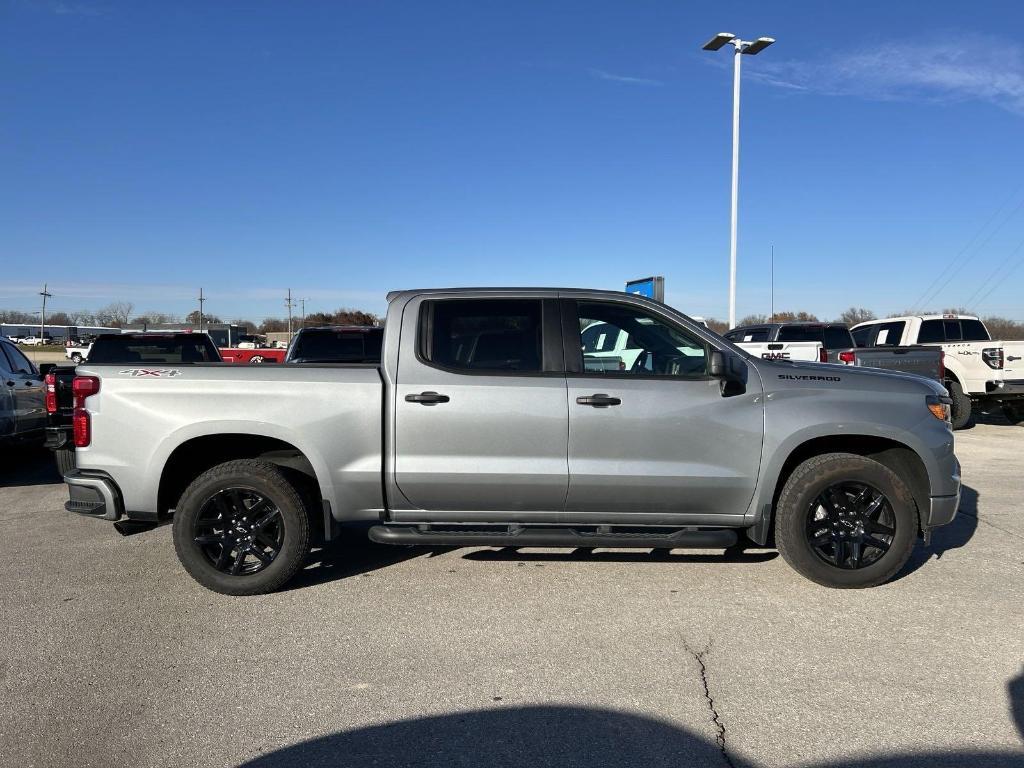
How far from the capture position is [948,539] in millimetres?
5980

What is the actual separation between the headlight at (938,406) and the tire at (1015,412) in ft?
31.3

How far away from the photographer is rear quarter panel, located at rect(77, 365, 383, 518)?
15.1 ft

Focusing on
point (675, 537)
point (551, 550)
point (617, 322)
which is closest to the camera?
point (675, 537)

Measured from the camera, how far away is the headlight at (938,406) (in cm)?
480

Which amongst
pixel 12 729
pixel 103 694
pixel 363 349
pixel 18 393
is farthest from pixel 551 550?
pixel 18 393

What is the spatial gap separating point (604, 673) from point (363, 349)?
720cm

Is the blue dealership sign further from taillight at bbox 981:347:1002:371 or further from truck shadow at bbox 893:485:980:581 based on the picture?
truck shadow at bbox 893:485:980:581

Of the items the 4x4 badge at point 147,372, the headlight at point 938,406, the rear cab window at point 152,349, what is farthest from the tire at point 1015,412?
the 4x4 badge at point 147,372

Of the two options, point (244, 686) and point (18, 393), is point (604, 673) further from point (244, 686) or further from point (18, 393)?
point (18, 393)

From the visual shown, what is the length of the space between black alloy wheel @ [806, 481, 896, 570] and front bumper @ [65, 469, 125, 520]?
14.3ft

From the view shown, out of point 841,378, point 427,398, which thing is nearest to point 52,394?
point 427,398

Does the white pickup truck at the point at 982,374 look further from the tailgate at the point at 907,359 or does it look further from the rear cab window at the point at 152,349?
the rear cab window at the point at 152,349

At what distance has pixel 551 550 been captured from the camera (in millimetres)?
5695

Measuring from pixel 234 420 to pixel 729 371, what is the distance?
3073mm
